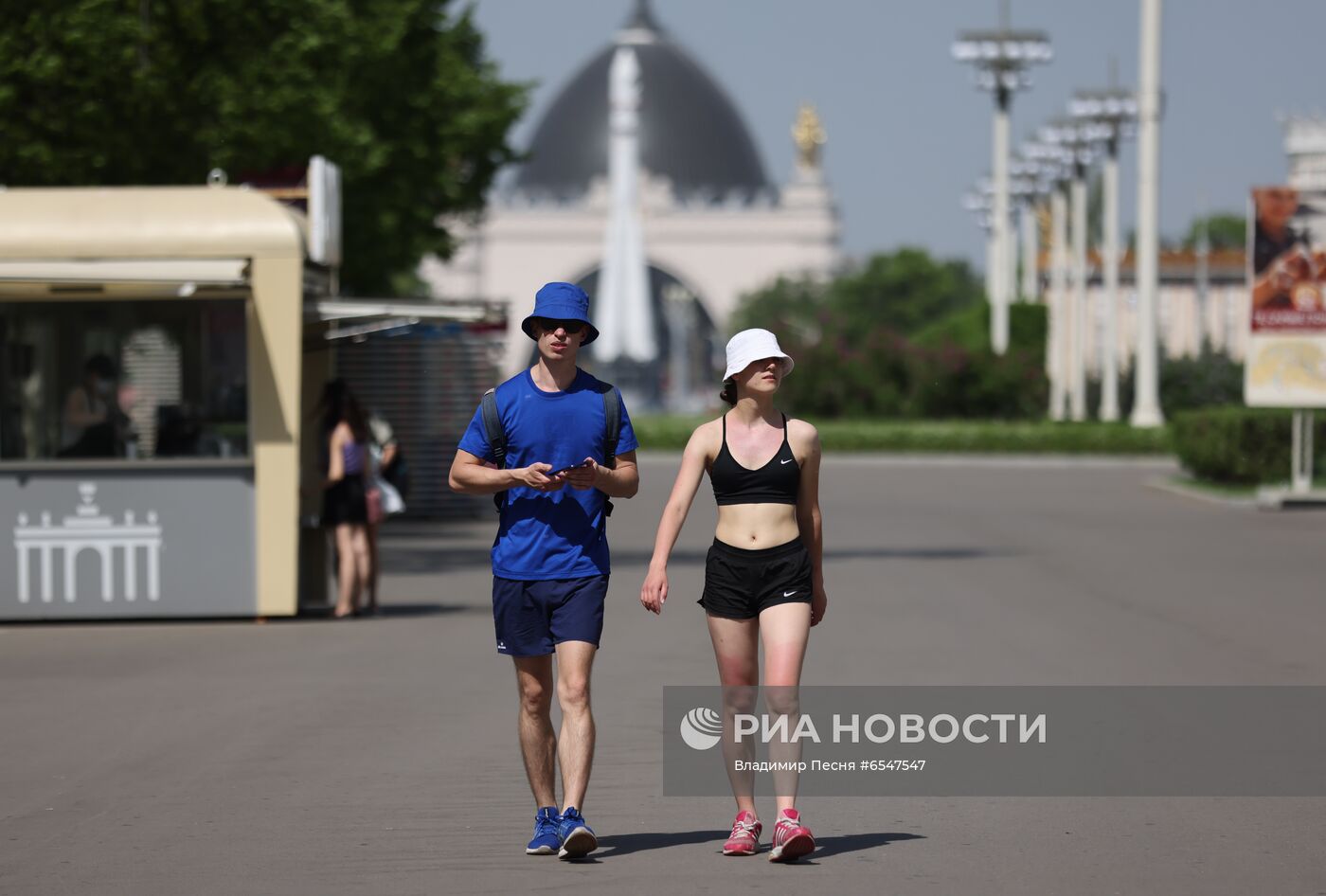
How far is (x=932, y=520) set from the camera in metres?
29.1

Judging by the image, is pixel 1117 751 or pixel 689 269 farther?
pixel 689 269

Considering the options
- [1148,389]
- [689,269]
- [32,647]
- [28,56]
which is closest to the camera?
[32,647]

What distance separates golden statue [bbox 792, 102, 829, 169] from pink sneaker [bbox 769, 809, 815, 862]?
17044cm

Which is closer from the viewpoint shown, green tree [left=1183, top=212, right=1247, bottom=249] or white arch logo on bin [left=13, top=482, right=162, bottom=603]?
white arch logo on bin [left=13, top=482, right=162, bottom=603]

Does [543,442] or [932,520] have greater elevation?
[543,442]

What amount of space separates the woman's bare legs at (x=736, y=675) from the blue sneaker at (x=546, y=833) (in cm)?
59

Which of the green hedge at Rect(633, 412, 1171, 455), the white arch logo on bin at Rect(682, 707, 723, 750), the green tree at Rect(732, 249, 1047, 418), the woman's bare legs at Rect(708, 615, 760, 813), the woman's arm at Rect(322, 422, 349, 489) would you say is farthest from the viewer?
the green tree at Rect(732, 249, 1047, 418)

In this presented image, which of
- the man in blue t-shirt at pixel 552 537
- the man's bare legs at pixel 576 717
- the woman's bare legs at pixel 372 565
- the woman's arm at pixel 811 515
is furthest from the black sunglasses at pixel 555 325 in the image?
the woman's bare legs at pixel 372 565

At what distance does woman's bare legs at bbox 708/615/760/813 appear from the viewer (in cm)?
745

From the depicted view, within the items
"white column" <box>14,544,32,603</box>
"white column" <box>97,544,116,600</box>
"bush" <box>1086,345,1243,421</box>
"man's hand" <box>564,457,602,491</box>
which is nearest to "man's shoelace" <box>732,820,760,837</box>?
"man's hand" <box>564,457,602,491</box>

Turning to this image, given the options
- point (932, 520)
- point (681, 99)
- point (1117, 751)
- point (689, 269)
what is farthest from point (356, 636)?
point (681, 99)

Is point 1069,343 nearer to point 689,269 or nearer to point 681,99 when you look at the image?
point 689,269

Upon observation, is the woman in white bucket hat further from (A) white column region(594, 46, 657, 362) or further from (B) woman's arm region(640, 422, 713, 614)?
(A) white column region(594, 46, 657, 362)

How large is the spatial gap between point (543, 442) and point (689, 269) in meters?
164
